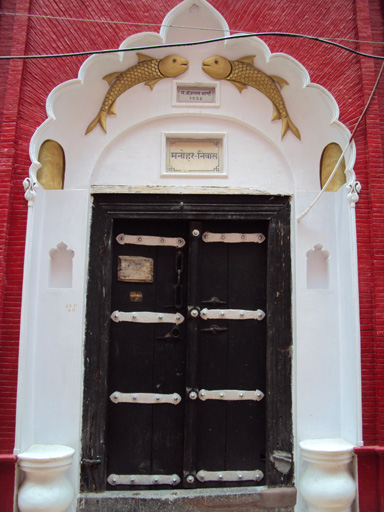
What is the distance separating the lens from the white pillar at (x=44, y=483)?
3480 mm

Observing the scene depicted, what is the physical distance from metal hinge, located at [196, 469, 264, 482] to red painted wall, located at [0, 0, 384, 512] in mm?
837

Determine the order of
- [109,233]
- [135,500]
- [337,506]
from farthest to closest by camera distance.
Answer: [109,233], [135,500], [337,506]

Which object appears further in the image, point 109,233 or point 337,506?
point 109,233

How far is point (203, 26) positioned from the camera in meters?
4.25

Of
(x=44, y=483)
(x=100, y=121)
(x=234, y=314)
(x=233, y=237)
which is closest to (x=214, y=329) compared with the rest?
(x=234, y=314)

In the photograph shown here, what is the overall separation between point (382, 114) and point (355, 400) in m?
Result: 2.35

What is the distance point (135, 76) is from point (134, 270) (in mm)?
1697

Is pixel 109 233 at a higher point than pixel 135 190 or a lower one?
lower

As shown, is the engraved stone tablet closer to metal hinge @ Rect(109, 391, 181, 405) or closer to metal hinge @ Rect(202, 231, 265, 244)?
metal hinge @ Rect(202, 231, 265, 244)

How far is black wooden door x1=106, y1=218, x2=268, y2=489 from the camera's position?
4.04m

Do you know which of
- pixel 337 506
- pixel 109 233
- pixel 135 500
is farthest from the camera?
pixel 109 233

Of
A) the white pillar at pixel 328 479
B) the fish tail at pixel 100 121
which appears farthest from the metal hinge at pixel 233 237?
the white pillar at pixel 328 479

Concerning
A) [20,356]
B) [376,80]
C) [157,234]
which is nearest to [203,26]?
[376,80]

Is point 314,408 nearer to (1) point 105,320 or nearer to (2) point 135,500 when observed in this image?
(2) point 135,500
